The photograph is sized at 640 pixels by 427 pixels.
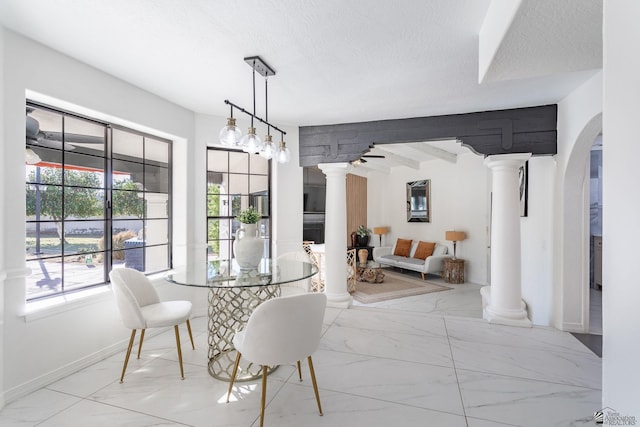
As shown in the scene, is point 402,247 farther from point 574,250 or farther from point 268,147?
point 268,147

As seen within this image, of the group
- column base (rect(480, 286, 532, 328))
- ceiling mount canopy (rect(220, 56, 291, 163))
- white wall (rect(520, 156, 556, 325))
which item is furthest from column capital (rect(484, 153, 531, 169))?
ceiling mount canopy (rect(220, 56, 291, 163))

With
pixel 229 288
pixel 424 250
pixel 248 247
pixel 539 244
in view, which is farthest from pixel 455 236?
pixel 229 288

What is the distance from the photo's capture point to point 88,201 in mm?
2811

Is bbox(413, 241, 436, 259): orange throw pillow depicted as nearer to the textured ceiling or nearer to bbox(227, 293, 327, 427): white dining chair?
the textured ceiling

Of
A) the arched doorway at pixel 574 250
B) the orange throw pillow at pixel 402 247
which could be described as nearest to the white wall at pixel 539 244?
the arched doorway at pixel 574 250

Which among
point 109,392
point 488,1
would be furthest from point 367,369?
point 488,1

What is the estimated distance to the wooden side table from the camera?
662cm

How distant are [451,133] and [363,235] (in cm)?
528

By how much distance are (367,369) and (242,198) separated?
8.64 feet

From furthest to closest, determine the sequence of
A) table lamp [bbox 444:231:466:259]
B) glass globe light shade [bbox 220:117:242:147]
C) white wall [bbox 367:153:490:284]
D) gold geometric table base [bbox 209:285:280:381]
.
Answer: table lamp [bbox 444:231:466:259] < white wall [bbox 367:153:490:284] < gold geometric table base [bbox 209:285:280:381] < glass globe light shade [bbox 220:117:242:147]

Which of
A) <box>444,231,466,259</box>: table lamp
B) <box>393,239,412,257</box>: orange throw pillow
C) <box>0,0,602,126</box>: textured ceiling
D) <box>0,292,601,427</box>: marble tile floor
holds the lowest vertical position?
<box>0,292,601,427</box>: marble tile floor

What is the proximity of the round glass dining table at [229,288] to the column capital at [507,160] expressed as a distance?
245cm

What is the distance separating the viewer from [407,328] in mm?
3406

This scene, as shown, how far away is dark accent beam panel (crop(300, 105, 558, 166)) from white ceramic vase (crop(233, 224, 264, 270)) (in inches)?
74.1
